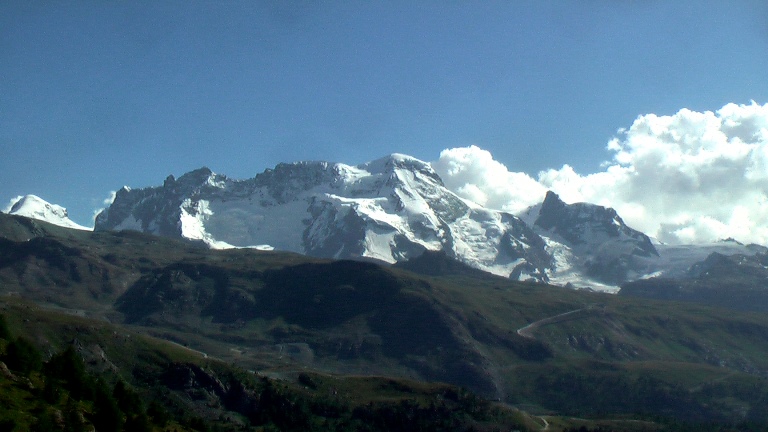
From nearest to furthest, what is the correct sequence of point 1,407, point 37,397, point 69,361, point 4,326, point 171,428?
point 1,407
point 37,397
point 171,428
point 69,361
point 4,326

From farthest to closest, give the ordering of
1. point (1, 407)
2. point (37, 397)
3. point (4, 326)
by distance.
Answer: point (4, 326)
point (37, 397)
point (1, 407)

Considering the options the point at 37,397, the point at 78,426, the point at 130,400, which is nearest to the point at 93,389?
the point at 130,400

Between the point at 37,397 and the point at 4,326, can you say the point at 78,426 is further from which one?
the point at 4,326

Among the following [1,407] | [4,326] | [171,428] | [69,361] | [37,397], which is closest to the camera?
[1,407]

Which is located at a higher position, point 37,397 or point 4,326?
point 4,326

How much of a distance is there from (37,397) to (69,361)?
2599cm

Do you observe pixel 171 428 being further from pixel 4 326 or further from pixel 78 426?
pixel 4 326

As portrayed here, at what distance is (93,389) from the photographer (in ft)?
431

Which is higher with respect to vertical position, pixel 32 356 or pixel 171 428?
pixel 32 356

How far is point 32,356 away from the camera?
135500 mm

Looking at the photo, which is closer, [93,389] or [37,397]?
[37,397]

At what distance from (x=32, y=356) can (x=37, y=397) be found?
23.7m

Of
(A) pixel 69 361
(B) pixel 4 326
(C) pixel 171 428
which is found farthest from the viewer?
(B) pixel 4 326

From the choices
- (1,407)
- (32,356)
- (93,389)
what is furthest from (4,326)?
(1,407)
